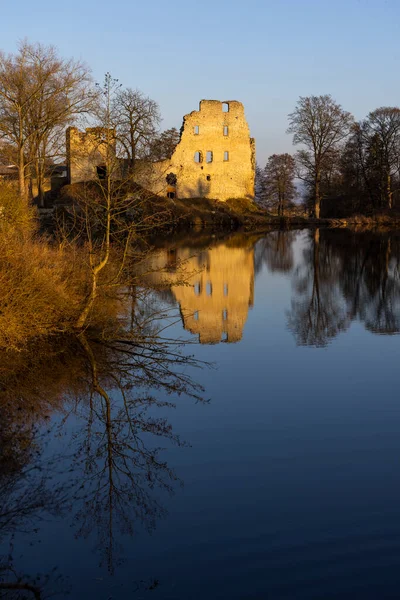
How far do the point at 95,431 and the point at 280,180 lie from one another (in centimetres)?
6163

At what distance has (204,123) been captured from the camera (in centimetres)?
5406

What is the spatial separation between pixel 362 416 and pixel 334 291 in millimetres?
11556

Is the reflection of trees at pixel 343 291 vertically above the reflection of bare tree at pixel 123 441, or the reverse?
the reflection of trees at pixel 343 291

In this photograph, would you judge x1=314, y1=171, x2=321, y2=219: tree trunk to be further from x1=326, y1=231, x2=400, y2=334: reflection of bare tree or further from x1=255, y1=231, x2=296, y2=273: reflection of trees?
x1=326, y1=231, x2=400, y2=334: reflection of bare tree

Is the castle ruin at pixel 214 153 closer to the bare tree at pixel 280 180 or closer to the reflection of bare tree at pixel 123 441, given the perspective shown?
the bare tree at pixel 280 180

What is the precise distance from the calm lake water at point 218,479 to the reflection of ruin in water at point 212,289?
1330 mm

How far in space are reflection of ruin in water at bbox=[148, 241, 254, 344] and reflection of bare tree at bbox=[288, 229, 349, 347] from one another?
4.26 ft

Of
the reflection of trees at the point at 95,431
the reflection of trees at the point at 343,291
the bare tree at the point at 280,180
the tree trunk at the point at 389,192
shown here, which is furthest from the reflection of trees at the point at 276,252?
the bare tree at the point at 280,180

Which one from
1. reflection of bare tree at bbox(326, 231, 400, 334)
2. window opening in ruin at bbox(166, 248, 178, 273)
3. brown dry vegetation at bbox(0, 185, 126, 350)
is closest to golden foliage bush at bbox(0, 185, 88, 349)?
brown dry vegetation at bbox(0, 185, 126, 350)

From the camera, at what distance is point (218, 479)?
6.66 m

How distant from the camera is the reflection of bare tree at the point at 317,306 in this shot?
1386 cm

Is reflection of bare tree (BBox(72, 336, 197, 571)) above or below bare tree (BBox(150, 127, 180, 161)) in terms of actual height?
below

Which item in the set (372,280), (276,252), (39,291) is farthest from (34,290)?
(276,252)

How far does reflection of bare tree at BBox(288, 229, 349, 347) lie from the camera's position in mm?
13859
